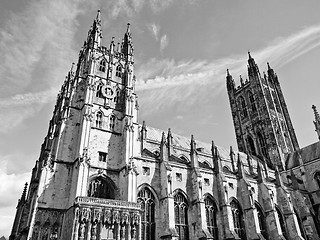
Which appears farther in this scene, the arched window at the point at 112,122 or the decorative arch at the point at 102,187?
the arched window at the point at 112,122

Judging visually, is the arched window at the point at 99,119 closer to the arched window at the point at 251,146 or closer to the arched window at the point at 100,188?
the arched window at the point at 100,188

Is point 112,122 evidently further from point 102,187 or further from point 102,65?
point 102,65

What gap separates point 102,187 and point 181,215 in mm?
9334

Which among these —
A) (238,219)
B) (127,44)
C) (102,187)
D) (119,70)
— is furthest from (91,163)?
(127,44)

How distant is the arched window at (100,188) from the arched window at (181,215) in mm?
7388

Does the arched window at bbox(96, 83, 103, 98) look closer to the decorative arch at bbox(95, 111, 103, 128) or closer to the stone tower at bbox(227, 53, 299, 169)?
the decorative arch at bbox(95, 111, 103, 128)

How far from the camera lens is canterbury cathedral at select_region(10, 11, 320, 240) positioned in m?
23.2

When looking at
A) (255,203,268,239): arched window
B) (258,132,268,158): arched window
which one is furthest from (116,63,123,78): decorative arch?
(258,132,268,158): arched window

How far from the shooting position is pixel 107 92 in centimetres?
3262

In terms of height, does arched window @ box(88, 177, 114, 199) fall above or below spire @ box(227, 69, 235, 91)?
below

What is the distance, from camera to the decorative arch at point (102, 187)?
1004 inches

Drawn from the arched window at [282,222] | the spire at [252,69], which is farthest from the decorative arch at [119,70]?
the spire at [252,69]

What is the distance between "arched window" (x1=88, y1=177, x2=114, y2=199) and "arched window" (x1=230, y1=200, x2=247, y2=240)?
→ 16.2 m

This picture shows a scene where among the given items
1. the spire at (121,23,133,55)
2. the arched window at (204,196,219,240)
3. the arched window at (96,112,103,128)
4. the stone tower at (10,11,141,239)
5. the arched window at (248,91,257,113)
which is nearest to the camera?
the stone tower at (10,11,141,239)
